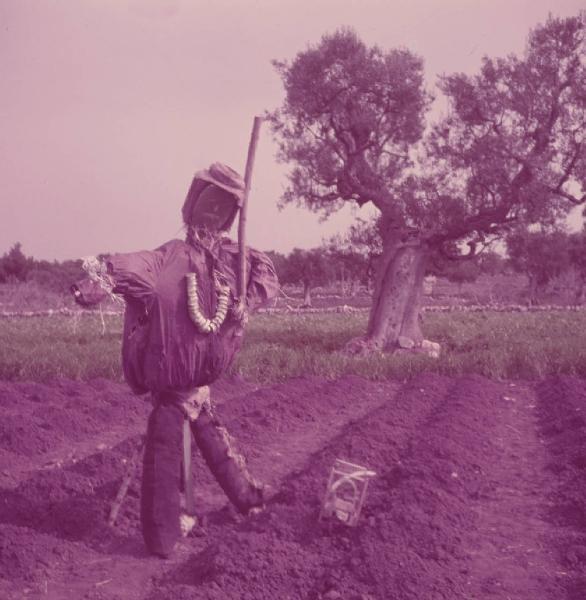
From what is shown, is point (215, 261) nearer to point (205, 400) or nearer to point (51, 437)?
point (205, 400)

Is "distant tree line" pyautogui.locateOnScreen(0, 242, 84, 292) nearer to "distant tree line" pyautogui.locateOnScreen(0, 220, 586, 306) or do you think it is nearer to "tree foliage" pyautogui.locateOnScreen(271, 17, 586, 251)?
"distant tree line" pyautogui.locateOnScreen(0, 220, 586, 306)

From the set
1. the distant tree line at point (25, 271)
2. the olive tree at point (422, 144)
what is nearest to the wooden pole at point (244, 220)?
the olive tree at point (422, 144)

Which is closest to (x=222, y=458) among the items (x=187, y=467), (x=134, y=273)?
(x=187, y=467)

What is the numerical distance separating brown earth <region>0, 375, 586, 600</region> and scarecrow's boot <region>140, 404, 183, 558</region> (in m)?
0.14

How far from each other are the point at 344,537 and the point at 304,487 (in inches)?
29.2

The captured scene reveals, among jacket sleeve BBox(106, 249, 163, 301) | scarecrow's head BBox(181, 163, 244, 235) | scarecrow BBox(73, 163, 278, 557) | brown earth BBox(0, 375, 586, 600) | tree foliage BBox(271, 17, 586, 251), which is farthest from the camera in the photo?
tree foliage BBox(271, 17, 586, 251)

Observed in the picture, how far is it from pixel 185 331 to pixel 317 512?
1238 millimetres

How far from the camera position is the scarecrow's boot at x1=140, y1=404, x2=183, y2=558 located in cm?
387

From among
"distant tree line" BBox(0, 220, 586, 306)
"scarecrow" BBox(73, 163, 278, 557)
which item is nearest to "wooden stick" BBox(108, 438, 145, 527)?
"scarecrow" BBox(73, 163, 278, 557)

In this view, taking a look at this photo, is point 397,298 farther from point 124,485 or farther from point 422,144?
point 124,485

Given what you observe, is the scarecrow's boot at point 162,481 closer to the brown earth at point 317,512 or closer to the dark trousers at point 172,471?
the dark trousers at point 172,471

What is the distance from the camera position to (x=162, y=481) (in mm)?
3918

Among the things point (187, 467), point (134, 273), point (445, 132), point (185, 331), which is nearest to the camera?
point (134, 273)

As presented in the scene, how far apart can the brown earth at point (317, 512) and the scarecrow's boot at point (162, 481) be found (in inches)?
5.6
